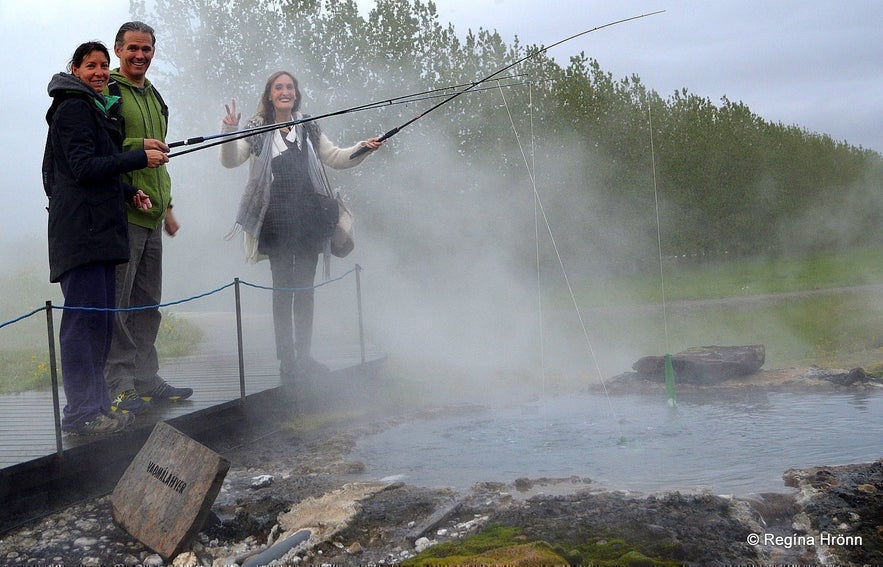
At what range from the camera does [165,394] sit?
596 cm

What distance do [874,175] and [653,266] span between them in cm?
1845

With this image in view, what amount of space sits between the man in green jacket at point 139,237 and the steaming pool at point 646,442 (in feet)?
4.88

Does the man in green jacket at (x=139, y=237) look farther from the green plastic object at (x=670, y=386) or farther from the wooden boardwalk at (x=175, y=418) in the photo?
the green plastic object at (x=670, y=386)

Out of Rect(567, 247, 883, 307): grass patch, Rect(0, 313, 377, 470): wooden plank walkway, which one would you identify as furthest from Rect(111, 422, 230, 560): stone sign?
Rect(567, 247, 883, 307): grass patch

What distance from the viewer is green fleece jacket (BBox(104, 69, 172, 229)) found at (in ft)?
16.7

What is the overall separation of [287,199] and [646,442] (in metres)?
3.07

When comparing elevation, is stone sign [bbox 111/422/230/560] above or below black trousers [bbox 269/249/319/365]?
below

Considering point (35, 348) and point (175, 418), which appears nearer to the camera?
point (175, 418)

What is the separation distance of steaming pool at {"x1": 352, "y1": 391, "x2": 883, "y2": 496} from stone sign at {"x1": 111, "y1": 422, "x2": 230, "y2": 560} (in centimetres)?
133

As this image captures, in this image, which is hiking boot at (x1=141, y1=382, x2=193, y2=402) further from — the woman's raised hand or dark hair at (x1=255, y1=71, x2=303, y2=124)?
dark hair at (x1=255, y1=71, x2=303, y2=124)

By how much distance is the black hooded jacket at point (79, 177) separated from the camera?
14.4 ft

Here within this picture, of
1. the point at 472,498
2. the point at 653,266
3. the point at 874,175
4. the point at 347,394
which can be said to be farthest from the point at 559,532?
the point at 874,175

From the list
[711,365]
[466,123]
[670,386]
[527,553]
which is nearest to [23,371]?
[670,386]

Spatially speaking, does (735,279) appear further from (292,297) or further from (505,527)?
(505,527)
